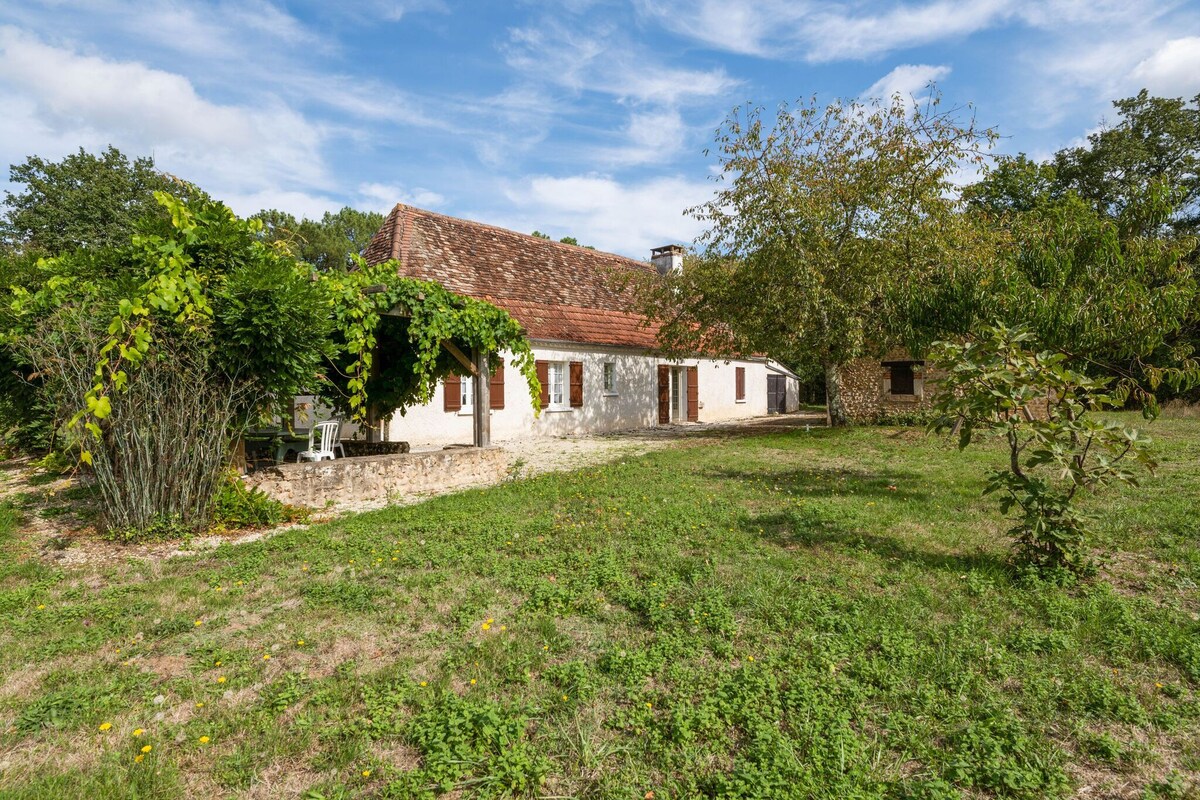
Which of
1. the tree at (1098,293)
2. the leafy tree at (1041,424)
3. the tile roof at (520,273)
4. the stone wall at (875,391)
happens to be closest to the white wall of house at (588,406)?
the tile roof at (520,273)

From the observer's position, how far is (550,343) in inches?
632

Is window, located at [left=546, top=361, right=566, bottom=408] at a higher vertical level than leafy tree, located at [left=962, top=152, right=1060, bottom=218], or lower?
lower

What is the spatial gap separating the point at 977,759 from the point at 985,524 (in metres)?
4.14

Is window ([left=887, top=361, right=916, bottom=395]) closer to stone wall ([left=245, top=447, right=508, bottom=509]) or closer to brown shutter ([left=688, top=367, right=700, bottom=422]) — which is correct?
brown shutter ([left=688, top=367, right=700, bottom=422])

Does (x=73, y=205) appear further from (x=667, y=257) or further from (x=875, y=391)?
(x=875, y=391)

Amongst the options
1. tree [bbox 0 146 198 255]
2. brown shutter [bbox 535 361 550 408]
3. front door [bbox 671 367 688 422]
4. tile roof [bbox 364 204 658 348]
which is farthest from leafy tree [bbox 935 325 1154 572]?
tree [bbox 0 146 198 255]

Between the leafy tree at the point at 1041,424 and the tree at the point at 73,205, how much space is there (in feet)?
114

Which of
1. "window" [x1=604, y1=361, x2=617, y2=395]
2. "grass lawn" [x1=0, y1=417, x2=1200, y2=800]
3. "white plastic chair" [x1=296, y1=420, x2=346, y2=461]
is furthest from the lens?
"window" [x1=604, y1=361, x2=617, y2=395]

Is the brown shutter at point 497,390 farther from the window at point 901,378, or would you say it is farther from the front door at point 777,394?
the front door at point 777,394

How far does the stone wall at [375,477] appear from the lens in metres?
7.57

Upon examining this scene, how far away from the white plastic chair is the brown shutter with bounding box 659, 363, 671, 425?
1145cm

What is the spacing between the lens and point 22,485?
9109mm

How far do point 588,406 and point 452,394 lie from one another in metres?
4.31

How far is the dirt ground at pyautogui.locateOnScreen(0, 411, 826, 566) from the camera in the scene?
18.8 feet
